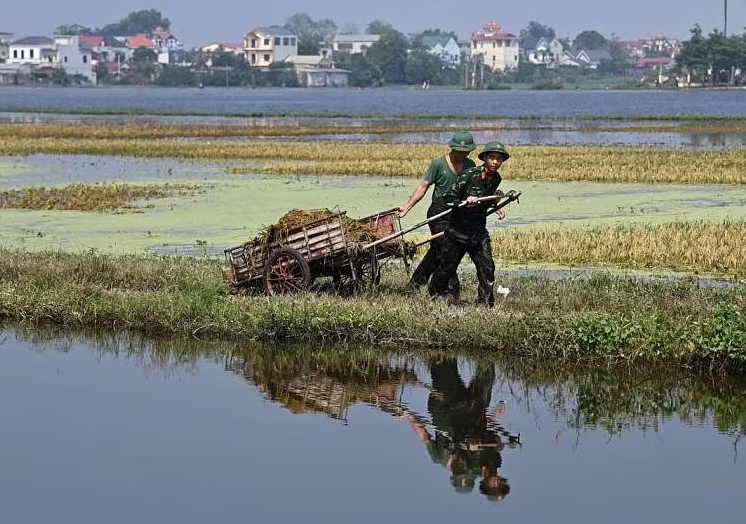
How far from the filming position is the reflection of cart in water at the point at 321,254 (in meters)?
12.0

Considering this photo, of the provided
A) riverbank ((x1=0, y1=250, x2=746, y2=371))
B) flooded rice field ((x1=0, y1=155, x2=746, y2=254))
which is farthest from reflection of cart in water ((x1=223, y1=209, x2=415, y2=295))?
flooded rice field ((x1=0, y1=155, x2=746, y2=254))

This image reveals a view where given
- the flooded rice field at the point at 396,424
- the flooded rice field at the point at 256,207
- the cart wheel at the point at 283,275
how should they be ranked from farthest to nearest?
the flooded rice field at the point at 256,207 < the cart wheel at the point at 283,275 < the flooded rice field at the point at 396,424

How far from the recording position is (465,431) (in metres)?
8.56

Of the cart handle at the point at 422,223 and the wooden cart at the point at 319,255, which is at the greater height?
the cart handle at the point at 422,223

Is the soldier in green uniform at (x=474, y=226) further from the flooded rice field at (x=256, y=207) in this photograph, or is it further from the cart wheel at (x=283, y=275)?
the flooded rice field at (x=256, y=207)

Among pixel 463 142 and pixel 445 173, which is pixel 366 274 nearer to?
pixel 445 173

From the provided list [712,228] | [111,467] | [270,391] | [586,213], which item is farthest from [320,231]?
[586,213]

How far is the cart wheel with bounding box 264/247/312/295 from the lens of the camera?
1212cm

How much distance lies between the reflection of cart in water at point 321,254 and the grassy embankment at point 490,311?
25 cm

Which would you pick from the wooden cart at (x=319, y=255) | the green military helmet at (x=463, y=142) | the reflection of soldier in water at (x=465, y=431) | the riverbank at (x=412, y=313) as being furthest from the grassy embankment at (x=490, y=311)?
the green military helmet at (x=463, y=142)

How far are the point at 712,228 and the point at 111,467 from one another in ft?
36.9

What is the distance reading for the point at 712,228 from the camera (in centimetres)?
1734

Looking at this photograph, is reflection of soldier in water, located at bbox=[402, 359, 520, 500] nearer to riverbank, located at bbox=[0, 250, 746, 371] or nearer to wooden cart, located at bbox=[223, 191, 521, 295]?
riverbank, located at bbox=[0, 250, 746, 371]

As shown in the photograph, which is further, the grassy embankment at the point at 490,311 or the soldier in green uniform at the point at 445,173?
the soldier in green uniform at the point at 445,173
